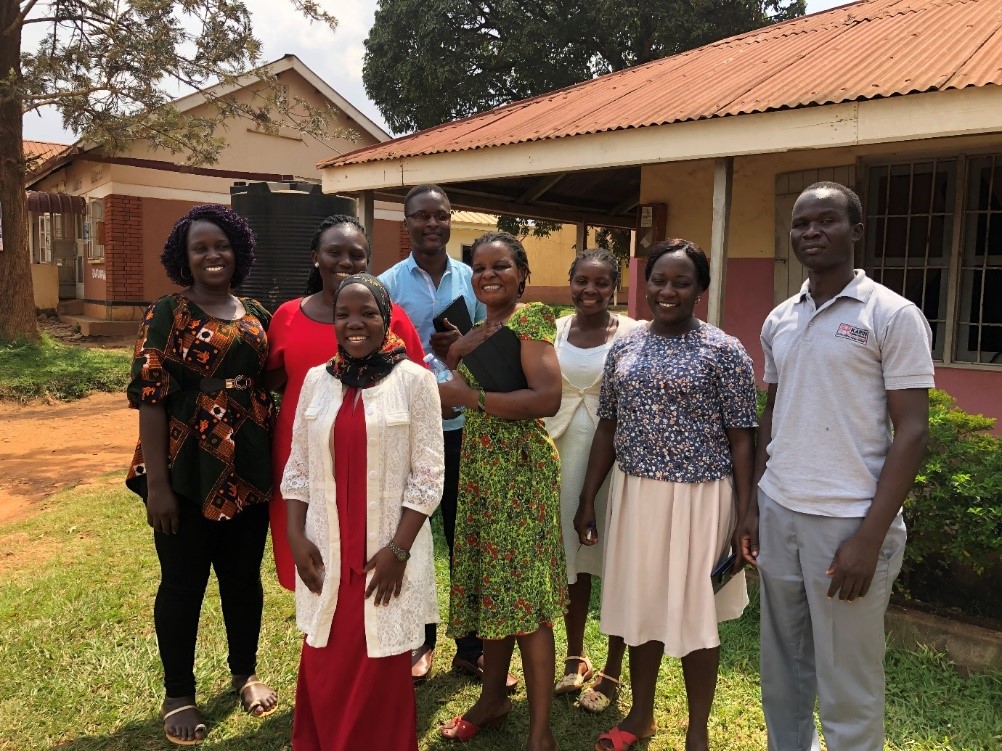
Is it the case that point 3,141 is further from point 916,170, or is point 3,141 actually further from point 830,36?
point 916,170

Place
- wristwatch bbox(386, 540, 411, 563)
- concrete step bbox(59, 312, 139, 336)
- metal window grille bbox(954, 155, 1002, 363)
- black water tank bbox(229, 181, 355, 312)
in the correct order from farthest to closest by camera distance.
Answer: concrete step bbox(59, 312, 139, 336) → black water tank bbox(229, 181, 355, 312) → metal window grille bbox(954, 155, 1002, 363) → wristwatch bbox(386, 540, 411, 563)

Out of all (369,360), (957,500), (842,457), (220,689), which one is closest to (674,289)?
(842,457)

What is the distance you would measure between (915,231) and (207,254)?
19.7 ft

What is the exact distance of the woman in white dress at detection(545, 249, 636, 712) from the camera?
2.84 metres

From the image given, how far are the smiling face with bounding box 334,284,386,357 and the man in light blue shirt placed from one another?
853 mm

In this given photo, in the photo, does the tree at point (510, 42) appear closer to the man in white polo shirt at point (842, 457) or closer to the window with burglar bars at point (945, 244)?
the window with burglar bars at point (945, 244)

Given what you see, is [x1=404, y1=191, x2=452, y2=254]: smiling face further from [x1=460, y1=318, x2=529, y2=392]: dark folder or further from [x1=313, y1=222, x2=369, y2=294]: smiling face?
[x1=460, y1=318, x2=529, y2=392]: dark folder

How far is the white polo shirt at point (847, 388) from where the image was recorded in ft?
6.59

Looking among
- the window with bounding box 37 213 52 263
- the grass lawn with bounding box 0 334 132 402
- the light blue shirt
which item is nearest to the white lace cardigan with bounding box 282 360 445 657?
the light blue shirt

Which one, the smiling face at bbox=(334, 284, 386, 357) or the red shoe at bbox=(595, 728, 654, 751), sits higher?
the smiling face at bbox=(334, 284, 386, 357)

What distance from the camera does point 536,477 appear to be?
250cm

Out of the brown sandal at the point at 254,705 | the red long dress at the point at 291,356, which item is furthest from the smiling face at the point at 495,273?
the brown sandal at the point at 254,705

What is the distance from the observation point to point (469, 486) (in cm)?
256

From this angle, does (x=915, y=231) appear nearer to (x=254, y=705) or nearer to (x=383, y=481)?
(x=383, y=481)
